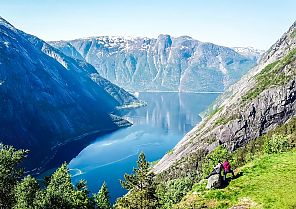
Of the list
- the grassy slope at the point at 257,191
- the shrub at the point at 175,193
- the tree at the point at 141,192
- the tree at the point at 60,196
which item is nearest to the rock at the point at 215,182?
the grassy slope at the point at 257,191

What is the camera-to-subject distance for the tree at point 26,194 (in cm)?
5219

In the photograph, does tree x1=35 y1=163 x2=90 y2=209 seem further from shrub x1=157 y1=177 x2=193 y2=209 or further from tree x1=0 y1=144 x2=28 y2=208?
shrub x1=157 y1=177 x2=193 y2=209

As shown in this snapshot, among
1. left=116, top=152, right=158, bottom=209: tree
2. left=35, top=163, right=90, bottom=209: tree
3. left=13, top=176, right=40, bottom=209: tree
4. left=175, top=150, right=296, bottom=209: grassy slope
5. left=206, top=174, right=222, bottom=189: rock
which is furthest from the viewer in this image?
left=35, top=163, right=90, bottom=209: tree

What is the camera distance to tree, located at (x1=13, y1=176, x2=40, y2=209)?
5219 cm

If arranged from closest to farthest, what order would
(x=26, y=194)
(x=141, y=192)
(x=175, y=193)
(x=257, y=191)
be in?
(x=257, y=191) < (x=141, y=192) < (x=26, y=194) < (x=175, y=193)

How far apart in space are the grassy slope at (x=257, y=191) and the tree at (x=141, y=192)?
11459mm

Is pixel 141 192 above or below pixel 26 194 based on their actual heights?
above

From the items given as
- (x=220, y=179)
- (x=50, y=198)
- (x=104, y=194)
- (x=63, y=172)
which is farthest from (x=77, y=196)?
(x=220, y=179)

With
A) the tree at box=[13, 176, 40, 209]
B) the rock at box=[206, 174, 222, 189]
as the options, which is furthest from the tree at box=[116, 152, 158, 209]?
the tree at box=[13, 176, 40, 209]

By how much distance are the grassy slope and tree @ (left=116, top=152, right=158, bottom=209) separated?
11.5m

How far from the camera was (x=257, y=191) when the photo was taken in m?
36.0

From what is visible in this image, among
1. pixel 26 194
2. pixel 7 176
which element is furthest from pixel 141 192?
pixel 7 176

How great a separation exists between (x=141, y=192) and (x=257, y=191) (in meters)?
19.0

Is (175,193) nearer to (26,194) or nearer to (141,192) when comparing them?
(141,192)
